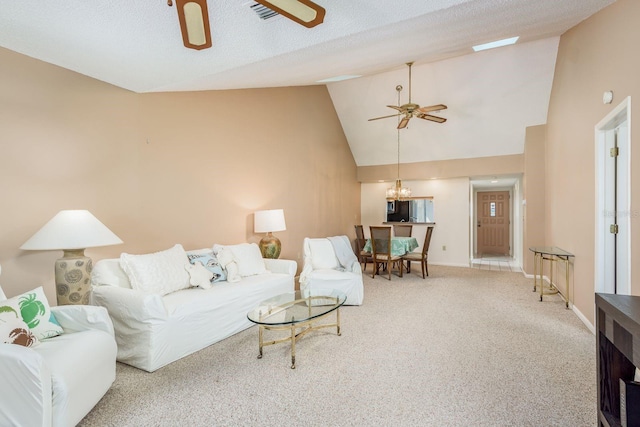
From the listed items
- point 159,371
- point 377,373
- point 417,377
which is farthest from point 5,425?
point 417,377

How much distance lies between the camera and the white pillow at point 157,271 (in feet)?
9.45

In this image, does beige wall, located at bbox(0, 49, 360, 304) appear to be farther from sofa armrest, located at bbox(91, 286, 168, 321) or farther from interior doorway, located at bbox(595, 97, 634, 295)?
interior doorway, located at bbox(595, 97, 634, 295)

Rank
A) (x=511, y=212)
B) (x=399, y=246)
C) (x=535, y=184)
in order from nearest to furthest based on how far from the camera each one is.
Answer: (x=535, y=184) < (x=399, y=246) < (x=511, y=212)

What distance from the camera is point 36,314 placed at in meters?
2.05

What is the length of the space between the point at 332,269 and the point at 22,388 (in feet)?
11.5

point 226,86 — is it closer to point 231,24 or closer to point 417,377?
point 231,24

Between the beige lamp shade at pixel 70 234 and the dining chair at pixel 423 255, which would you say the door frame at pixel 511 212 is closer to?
the dining chair at pixel 423 255

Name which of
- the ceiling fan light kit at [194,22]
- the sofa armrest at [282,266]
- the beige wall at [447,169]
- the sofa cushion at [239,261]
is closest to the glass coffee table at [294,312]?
the sofa armrest at [282,266]

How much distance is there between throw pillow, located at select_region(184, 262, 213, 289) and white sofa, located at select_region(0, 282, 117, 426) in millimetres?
1015

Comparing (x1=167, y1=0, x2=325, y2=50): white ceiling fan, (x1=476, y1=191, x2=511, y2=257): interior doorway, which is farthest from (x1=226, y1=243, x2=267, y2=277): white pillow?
(x1=476, y1=191, x2=511, y2=257): interior doorway

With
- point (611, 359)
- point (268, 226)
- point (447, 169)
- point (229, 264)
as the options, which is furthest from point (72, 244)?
point (447, 169)

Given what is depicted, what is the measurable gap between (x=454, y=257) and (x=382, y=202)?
2.13m

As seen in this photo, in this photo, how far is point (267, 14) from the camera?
2318 millimetres

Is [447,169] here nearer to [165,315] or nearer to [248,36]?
[248,36]
